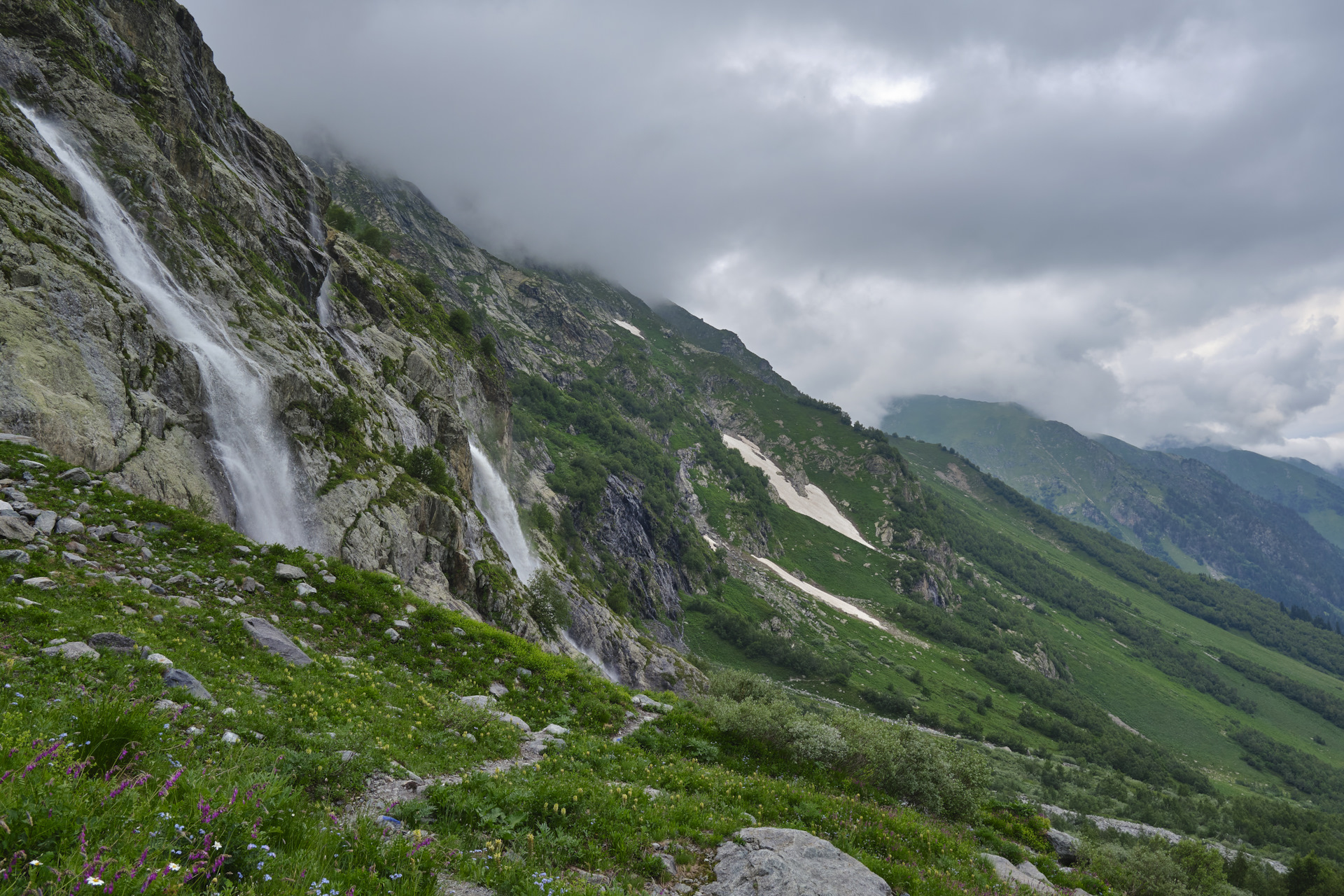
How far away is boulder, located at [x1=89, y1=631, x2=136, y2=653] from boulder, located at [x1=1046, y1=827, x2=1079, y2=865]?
85.5 feet

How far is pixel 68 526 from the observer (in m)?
16.4

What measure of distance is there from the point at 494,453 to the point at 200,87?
57.2 meters

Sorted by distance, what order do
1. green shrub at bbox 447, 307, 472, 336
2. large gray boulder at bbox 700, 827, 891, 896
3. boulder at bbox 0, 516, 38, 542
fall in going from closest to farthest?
large gray boulder at bbox 700, 827, 891, 896, boulder at bbox 0, 516, 38, 542, green shrub at bbox 447, 307, 472, 336

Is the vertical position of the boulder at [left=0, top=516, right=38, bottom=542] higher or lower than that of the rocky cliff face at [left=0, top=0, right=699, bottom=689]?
lower

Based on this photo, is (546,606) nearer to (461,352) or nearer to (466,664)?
(466,664)

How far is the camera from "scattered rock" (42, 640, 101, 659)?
9.95 m

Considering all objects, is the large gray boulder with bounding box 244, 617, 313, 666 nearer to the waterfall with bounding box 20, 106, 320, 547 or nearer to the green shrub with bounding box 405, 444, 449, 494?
the waterfall with bounding box 20, 106, 320, 547

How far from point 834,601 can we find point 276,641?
187320mm

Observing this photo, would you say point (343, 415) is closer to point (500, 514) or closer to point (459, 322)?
point (500, 514)

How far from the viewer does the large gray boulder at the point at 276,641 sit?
1500 centimetres

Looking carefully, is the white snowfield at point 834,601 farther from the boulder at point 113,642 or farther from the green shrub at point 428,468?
the boulder at point 113,642

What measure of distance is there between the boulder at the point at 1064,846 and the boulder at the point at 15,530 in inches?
1274

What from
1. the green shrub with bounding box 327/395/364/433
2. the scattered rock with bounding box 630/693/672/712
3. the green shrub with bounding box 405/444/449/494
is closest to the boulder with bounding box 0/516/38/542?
the scattered rock with bounding box 630/693/672/712

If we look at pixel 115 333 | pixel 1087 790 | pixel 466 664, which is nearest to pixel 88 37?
pixel 115 333
